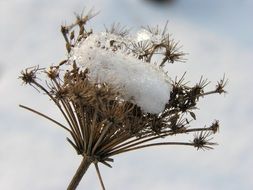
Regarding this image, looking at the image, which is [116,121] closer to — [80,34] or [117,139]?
[117,139]

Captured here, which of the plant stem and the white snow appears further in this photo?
the plant stem

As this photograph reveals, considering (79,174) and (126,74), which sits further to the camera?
(79,174)

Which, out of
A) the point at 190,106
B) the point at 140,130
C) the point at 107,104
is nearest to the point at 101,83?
the point at 107,104

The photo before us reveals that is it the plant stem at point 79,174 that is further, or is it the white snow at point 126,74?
the plant stem at point 79,174

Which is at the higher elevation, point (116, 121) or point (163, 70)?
point (163, 70)

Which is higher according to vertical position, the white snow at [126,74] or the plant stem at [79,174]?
the white snow at [126,74]

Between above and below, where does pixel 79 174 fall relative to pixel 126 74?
below

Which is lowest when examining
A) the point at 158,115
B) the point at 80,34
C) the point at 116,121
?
the point at 116,121

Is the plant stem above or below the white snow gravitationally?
below
